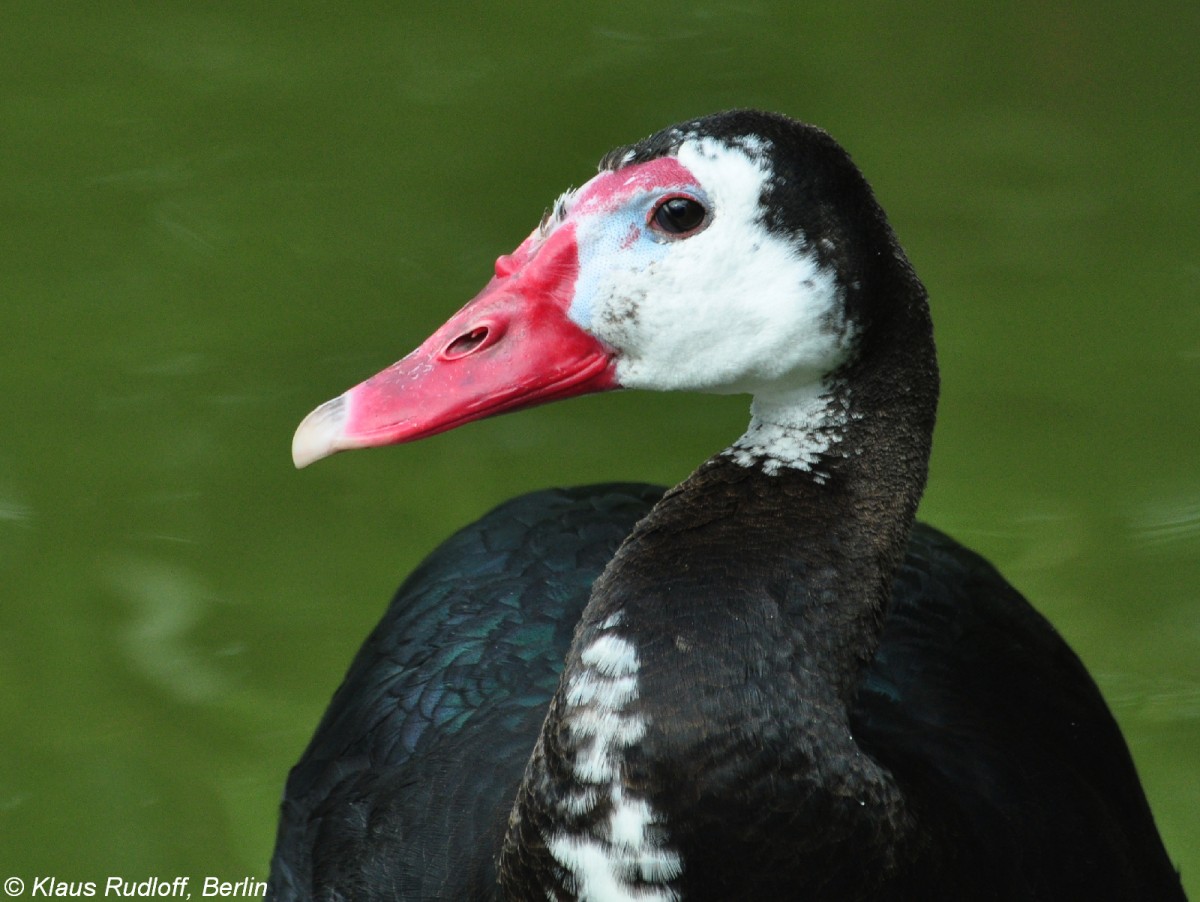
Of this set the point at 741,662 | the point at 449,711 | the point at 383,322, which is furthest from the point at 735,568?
the point at 383,322

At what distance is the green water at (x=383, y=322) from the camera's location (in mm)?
4367

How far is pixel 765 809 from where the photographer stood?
2.27 meters

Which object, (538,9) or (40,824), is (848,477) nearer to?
(40,824)

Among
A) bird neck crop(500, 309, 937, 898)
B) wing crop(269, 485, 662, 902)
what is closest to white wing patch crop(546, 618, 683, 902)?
bird neck crop(500, 309, 937, 898)

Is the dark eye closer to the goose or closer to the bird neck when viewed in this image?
the goose

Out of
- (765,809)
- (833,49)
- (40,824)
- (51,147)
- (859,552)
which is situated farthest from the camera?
(833,49)

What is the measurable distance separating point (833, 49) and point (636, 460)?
79.4 inches

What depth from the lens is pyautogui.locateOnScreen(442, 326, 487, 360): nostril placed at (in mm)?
2568

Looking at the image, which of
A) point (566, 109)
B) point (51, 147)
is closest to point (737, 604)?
point (566, 109)

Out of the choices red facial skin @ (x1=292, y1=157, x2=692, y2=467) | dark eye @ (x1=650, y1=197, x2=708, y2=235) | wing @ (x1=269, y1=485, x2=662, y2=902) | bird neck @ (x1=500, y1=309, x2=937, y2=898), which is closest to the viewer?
bird neck @ (x1=500, y1=309, x2=937, y2=898)

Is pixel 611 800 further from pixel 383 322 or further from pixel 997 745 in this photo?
pixel 383 322

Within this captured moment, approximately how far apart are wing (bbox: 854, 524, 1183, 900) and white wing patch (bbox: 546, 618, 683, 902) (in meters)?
0.38

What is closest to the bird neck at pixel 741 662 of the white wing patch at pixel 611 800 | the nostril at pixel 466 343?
the white wing patch at pixel 611 800

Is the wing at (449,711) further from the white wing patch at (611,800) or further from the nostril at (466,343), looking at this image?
the nostril at (466,343)
